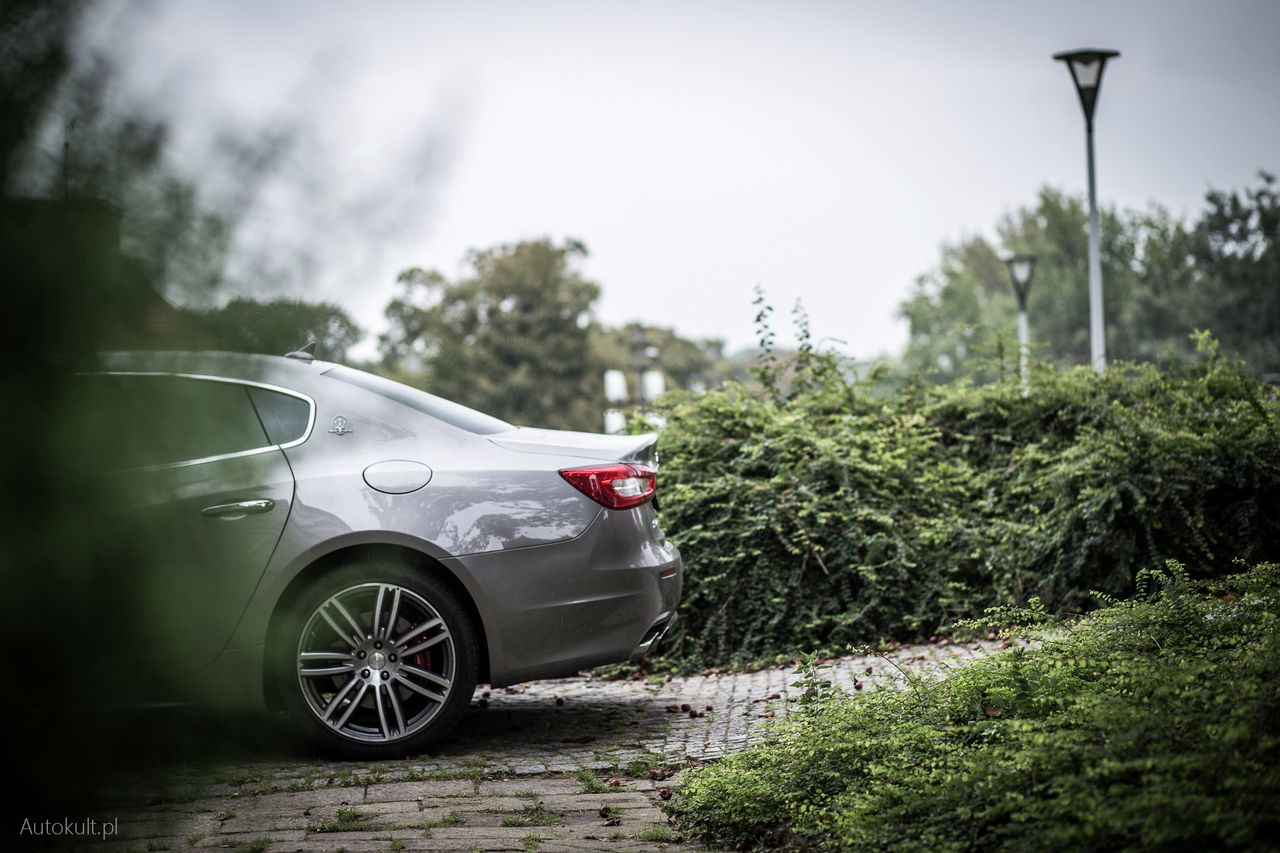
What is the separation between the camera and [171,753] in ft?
4.97

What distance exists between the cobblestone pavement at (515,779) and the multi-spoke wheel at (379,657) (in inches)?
6.1

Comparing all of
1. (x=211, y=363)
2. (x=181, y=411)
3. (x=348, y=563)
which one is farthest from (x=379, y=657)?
(x=181, y=411)

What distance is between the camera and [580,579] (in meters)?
5.20

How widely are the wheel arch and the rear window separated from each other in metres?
0.63

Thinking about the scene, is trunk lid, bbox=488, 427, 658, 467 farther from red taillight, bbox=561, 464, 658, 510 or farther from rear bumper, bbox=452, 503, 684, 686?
rear bumper, bbox=452, 503, 684, 686

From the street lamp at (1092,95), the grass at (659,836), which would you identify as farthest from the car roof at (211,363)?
the street lamp at (1092,95)

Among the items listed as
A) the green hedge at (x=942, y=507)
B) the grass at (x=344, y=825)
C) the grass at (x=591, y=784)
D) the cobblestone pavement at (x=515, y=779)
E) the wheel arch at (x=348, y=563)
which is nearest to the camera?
the cobblestone pavement at (x=515, y=779)

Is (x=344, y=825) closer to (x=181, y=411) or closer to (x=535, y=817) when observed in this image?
(x=535, y=817)

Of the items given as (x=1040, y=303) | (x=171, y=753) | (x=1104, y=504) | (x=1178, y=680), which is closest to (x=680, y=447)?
(x=1104, y=504)

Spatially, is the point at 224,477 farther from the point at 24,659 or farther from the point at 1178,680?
the point at 1178,680

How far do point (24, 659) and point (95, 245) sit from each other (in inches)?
21.1

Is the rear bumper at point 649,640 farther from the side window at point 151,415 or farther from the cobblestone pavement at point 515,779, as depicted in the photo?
the side window at point 151,415

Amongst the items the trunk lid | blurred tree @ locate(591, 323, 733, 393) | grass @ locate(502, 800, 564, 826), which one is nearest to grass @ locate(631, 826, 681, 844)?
grass @ locate(502, 800, 564, 826)

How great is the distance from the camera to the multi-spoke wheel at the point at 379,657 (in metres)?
4.96
